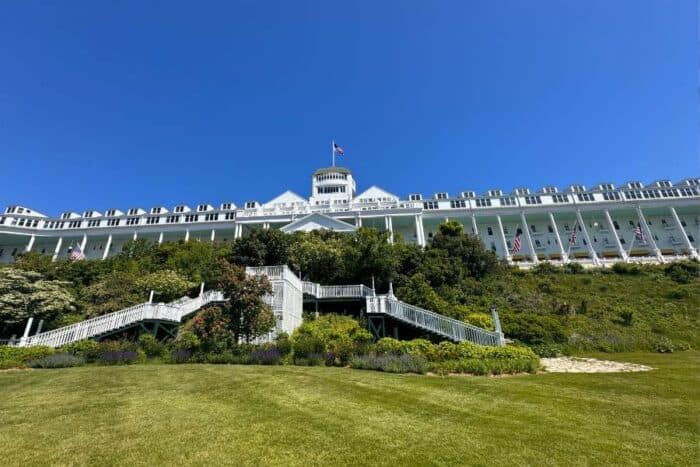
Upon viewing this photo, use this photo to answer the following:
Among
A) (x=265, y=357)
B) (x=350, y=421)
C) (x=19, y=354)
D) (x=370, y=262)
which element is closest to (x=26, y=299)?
(x=19, y=354)

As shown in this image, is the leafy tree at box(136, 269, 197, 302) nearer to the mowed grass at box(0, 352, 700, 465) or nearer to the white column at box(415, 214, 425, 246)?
the mowed grass at box(0, 352, 700, 465)

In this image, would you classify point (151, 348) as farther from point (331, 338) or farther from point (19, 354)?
point (331, 338)

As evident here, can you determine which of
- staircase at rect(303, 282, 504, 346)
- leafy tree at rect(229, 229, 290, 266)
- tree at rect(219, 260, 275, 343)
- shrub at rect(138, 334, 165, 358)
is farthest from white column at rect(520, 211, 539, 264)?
shrub at rect(138, 334, 165, 358)

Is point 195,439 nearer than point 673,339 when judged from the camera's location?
Yes

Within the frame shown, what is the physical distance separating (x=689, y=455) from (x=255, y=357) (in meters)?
13.3

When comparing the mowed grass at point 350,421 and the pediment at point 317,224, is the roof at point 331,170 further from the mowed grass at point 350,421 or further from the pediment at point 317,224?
the mowed grass at point 350,421

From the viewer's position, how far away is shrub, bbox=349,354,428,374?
12117 mm

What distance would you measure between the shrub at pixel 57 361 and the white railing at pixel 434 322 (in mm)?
14365

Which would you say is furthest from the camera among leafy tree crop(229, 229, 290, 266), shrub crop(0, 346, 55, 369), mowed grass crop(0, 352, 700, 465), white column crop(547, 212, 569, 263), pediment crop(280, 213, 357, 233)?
pediment crop(280, 213, 357, 233)

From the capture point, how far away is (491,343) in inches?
596

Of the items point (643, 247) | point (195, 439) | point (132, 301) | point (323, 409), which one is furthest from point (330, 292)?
point (643, 247)

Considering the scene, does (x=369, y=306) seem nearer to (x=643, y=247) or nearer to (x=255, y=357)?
(x=255, y=357)

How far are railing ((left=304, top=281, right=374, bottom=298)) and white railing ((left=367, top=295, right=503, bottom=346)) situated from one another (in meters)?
3.15

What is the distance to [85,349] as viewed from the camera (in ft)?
50.9
